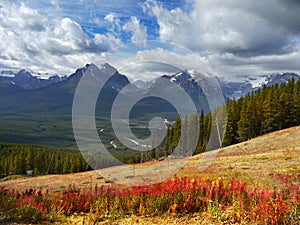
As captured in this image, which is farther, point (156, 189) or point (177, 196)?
point (156, 189)

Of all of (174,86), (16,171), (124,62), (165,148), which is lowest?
(16,171)

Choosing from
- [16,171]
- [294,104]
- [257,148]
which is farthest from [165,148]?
[16,171]

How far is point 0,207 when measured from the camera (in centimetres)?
1074

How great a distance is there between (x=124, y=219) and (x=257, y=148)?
3883 cm

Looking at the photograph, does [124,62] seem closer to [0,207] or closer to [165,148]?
[0,207]

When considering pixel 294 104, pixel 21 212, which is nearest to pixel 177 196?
pixel 21 212

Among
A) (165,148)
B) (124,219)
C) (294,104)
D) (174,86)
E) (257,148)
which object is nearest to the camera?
(124,219)

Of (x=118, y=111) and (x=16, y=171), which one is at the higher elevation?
(x=118, y=111)

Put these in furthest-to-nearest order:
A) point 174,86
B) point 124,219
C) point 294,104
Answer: point 294,104 < point 174,86 < point 124,219

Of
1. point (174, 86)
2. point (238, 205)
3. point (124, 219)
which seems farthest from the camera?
point (174, 86)

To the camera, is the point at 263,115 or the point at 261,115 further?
the point at 261,115

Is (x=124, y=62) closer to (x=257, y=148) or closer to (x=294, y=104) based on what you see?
(x=257, y=148)

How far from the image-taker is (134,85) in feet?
42.5

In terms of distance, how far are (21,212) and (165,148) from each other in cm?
8030
